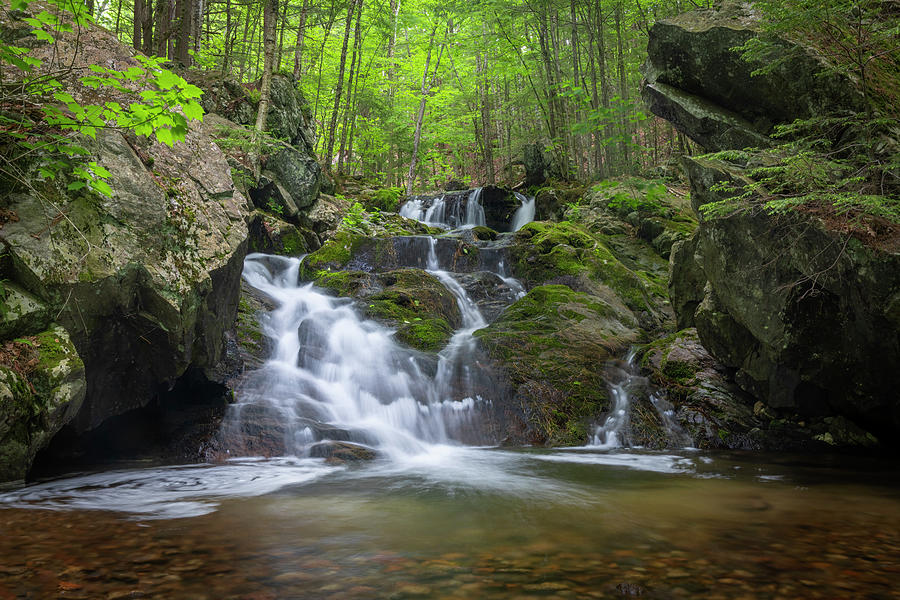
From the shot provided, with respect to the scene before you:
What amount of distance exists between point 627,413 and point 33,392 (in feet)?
21.7

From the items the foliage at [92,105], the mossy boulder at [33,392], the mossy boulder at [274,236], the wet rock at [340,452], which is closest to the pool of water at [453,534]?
A: the mossy boulder at [33,392]

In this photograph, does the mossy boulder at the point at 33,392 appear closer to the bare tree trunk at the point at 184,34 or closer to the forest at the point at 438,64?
the forest at the point at 438,64

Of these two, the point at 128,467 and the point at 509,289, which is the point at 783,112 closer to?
the point at 509,289

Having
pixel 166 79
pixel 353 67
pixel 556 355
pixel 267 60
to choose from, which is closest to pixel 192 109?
pixel 166 79

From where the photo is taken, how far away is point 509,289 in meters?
11.5

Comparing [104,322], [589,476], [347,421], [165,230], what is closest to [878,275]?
[589,476]

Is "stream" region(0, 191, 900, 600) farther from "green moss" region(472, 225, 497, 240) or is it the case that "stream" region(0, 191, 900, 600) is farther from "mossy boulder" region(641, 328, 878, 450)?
"green moss" region(472, 225, 497, 240)

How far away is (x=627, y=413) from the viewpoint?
7.07 meters

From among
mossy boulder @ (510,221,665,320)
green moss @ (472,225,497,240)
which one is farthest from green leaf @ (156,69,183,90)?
green moss @ (472,225,497,240)

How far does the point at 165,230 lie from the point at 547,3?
16.9m

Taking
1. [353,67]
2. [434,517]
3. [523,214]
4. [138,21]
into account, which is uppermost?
[353,67]

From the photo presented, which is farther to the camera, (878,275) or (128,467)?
(128,467)

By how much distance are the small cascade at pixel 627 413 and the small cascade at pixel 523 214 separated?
10768mm

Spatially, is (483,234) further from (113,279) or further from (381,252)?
(113,279)
